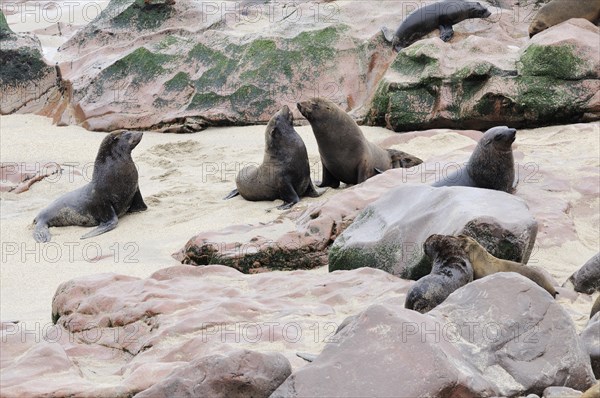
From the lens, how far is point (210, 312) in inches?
181

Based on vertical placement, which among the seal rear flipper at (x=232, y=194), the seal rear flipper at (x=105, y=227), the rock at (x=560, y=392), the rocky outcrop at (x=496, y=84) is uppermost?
the rock at (x=560, y=392)

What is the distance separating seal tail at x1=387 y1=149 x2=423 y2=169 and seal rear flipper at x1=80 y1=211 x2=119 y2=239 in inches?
98.4

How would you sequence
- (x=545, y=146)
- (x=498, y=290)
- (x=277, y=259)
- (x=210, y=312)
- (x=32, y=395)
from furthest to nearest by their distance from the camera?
1. (x=545, y=146)
2. (x=277, y=259)
3. (x=210, y=312)
4. (x=498, y=290)
5. (x=32, y=395)

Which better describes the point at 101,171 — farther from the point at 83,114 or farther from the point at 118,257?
the point at 83,114

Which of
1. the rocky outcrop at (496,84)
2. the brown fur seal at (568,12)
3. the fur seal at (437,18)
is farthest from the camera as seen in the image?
the fur seal at (437,18)

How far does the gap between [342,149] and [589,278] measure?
12.9 ft

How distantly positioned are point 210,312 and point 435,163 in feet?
12.6

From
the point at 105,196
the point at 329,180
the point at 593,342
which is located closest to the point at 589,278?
the point at 593,342

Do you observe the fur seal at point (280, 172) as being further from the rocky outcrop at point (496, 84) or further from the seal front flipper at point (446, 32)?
the seal front flipper at point (446, 32)

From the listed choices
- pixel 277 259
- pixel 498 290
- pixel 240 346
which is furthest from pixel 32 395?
pixel 277 259

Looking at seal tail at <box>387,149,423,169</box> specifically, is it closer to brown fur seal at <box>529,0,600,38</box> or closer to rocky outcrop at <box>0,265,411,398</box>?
brown fur seal at <box>529,0,600,38</box>

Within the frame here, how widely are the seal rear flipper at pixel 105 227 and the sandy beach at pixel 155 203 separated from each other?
78 mm

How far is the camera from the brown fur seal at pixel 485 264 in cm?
477

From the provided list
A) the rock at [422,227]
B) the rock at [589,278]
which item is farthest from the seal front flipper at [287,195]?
the rock at [589,278]
